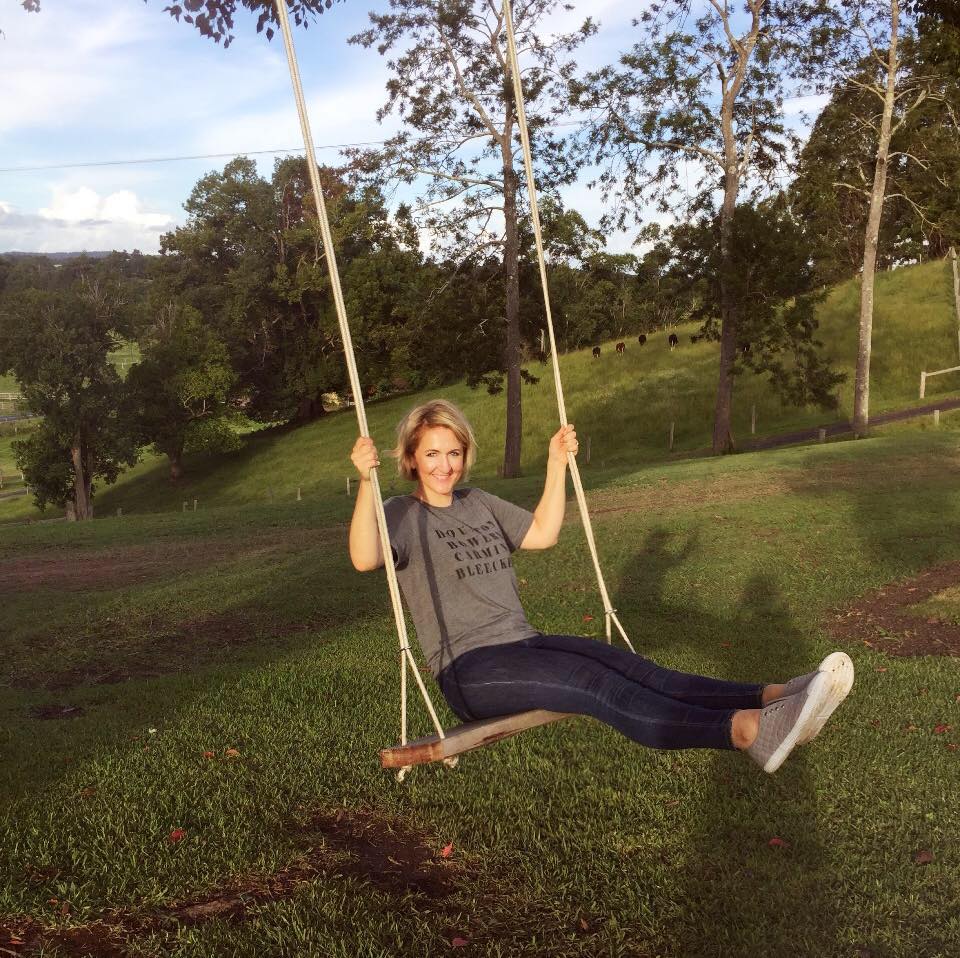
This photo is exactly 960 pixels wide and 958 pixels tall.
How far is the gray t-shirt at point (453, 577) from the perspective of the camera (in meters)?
3.97

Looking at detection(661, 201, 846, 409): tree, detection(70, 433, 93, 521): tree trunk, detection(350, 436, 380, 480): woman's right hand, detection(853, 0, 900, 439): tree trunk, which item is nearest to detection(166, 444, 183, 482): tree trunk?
detection(70, 433, 93, 521): tree trunk

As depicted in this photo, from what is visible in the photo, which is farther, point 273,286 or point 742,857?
point 273,286

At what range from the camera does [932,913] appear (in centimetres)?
338

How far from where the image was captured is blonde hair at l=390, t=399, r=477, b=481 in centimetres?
417

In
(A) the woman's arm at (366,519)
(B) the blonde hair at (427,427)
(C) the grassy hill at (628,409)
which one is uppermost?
(B) the blonde hair at (427,427)

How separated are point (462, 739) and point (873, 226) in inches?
985

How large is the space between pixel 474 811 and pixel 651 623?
459 centimetres

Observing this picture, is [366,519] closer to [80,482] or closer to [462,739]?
[462,739]

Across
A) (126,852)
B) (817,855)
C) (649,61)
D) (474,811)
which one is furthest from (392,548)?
(649,61)

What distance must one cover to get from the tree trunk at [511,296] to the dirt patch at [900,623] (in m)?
15.8

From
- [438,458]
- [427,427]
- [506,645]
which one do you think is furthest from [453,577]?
[427,427]

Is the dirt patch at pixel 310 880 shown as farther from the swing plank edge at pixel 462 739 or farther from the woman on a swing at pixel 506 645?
the woman on a swing at pixel 506 645

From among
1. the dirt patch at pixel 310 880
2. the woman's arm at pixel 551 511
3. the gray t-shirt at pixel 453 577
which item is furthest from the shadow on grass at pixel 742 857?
the woman's arm at pixel 551 511

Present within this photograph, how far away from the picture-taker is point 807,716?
10.7 ft
